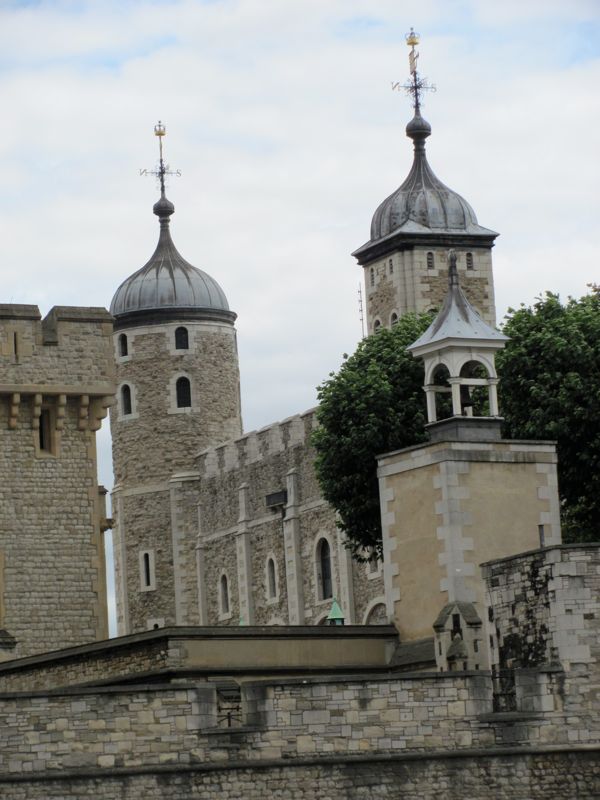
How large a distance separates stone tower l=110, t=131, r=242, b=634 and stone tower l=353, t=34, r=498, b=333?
26.1 ft

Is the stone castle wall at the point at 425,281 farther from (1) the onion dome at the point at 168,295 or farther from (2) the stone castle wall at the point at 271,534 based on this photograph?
(1) the onion dome at the point at 168,295

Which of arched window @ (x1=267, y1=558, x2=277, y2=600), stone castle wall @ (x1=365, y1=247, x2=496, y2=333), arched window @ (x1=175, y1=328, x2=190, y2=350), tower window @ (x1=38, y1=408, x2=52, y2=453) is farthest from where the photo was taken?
arched window @ (x1=175, y1=328, x2=190, y2=350)

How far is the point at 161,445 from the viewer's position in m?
86.2

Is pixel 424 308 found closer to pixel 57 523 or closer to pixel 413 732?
pixel 57 523

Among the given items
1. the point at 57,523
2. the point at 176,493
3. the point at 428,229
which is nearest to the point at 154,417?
the point at 176,493

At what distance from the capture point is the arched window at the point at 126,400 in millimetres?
87312

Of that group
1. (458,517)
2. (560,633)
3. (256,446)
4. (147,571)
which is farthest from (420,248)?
(560,633)

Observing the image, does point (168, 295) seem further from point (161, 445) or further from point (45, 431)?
point (45, 431)

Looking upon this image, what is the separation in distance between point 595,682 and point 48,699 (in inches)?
295

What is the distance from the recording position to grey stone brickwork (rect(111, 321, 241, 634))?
84625mm

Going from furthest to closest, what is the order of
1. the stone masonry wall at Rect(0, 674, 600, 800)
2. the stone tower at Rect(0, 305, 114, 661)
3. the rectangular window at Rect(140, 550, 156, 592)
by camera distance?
1. the rectangular window at Rect(140, 550, 156, 592)
2. the stone tower at Rect(0, 305, 114, 661)
3. the stone masonry wall at Rect(0, 674, 600, 800)

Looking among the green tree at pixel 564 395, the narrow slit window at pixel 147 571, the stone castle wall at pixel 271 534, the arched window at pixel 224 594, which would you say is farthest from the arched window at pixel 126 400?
the green tree at pixel 564 395

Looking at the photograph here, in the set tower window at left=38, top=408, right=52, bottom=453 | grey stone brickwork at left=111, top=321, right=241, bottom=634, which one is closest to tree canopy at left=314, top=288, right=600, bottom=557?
tower window at left=38, top=408, right=52, bottom=453

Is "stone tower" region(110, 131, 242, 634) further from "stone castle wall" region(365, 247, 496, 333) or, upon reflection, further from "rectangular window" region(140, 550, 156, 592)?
"stone castle wall" region(365, 247, 496, 333)
